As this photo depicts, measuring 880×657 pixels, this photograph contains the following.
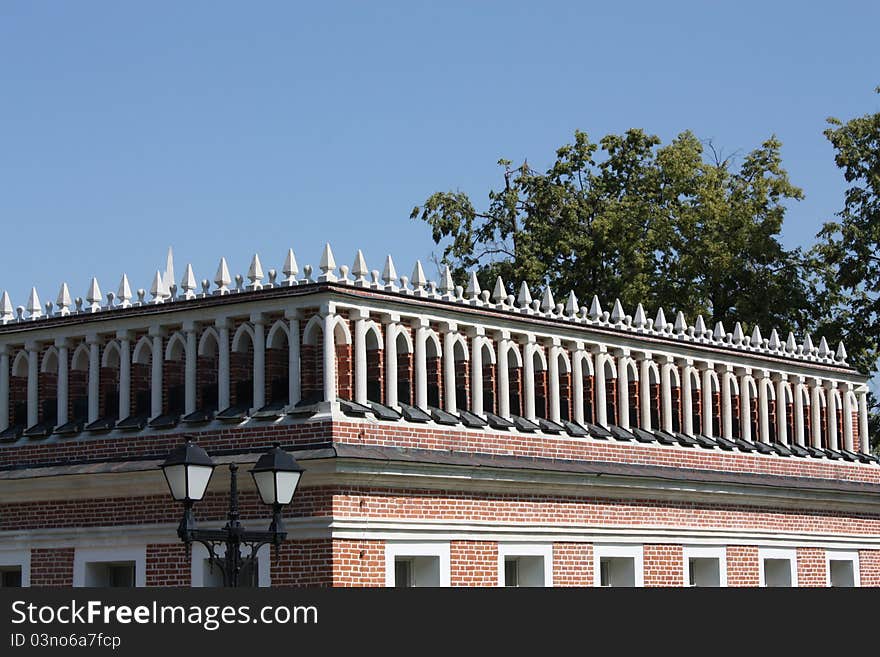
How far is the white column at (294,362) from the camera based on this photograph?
26.7 m

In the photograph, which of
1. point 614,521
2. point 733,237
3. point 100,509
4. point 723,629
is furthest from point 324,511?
point 733,237

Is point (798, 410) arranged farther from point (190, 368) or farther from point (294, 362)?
point (190, 368)

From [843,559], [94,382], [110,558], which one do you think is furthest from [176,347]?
[843,559]

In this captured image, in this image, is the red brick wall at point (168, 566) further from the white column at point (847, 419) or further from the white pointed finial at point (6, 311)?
the white column at point (847, 419)

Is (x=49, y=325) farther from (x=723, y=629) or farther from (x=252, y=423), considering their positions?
(x=723, y=629)

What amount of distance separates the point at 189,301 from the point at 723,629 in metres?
14.2

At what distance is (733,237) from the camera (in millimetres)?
47469

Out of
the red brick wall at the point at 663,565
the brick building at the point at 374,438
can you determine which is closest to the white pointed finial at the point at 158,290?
the brick building at the point at 374,438

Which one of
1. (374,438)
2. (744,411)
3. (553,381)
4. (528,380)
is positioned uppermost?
(744,411)

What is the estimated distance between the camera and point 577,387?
3097 cm

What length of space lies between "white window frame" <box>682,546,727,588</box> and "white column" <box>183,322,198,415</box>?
358 inches

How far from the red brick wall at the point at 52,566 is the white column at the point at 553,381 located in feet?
27.3

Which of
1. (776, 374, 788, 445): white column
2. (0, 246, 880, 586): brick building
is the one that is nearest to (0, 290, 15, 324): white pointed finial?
(0, 246, 880, 586): brick building

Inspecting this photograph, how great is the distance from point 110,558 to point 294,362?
13.9 ft
